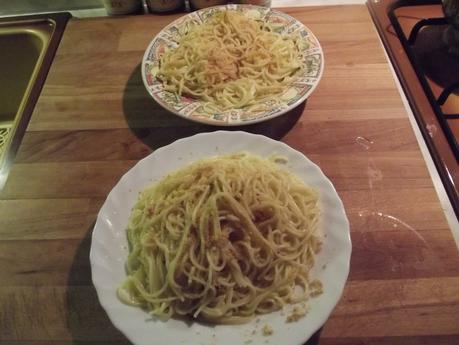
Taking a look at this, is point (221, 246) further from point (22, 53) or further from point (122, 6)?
point (22, 53)

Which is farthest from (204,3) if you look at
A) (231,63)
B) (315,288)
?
(315,288)

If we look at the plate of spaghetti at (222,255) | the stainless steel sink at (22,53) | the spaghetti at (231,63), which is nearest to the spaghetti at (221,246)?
the plate of spaghetti at (222,255)

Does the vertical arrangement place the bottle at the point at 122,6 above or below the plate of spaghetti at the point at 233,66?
above

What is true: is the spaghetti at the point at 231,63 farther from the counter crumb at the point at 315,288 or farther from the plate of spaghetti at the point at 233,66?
the counter crumb at the point at 315,288

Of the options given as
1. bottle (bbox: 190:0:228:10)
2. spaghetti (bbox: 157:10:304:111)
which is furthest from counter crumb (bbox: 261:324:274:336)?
bottle (bbox: 190:0:228:10)

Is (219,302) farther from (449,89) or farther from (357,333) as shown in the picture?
(449,89)
